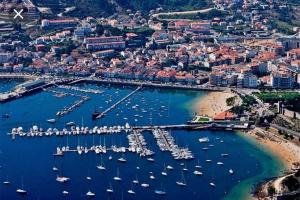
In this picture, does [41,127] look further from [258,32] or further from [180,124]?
[258,32]

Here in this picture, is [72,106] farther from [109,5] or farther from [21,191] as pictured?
[109,5]

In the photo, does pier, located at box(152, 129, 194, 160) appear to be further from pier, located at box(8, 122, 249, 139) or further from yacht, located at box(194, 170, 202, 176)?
yacht, located at box(194, 170, 202, 176)

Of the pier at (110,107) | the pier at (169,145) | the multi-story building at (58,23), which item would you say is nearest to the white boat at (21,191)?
the pier at (169,145)

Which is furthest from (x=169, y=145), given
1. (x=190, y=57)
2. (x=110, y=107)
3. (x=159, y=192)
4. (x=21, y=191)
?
(x=190, y=57)

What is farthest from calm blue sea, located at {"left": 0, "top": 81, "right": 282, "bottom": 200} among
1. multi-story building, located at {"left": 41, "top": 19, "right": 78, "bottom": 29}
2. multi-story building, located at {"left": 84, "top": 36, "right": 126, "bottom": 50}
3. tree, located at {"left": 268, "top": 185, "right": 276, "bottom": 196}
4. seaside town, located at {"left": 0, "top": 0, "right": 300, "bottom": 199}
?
multi-story building, located at {"left": 41, "top": 19, "right": 78, "bottom": 29}

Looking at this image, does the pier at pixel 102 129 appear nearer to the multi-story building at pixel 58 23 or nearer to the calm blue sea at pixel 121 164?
the calm blue sea at pixel 121 164

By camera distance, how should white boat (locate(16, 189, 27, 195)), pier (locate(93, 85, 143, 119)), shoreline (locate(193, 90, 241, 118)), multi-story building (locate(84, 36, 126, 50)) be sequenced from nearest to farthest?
1. white boat (locate(16, 189, 27, 195))
2. pier (locate(93, 85, 143, 119))
3. shoreline (locate(193, 90, 241, 118))
4. multi-story building (locate(84, 36, 126, 50))

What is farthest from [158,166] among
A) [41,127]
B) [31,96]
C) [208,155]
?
[31,96]
